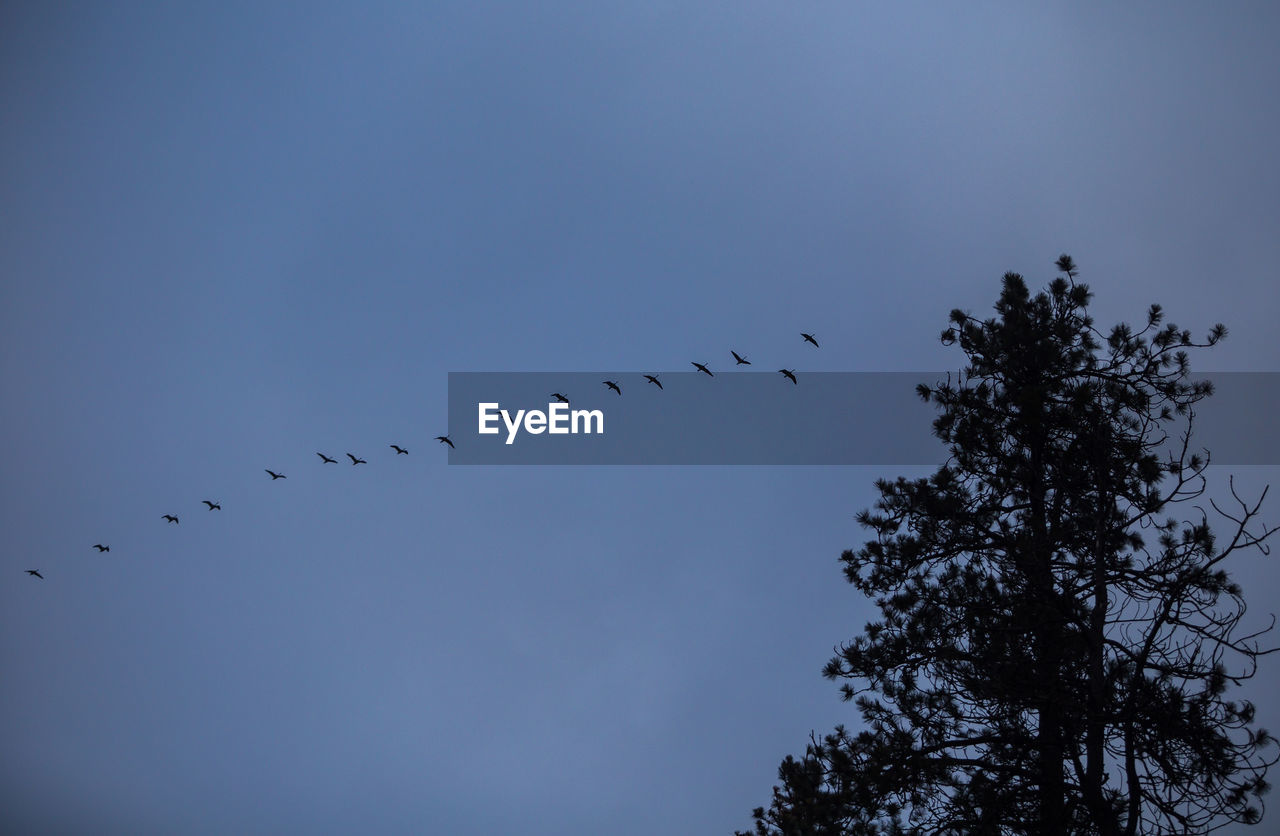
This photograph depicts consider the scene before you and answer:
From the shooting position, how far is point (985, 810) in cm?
888

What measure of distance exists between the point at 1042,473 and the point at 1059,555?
984 mm

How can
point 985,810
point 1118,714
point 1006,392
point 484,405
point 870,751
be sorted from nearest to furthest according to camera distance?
point 1118,714 < point 985,810 < point 870,751 < point 1006,392 < point 484,405

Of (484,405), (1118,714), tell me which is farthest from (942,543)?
(484,405)

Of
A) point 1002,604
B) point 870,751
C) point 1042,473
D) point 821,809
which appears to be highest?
point 1042,473

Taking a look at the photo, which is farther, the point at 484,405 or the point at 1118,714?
the point at 484,405

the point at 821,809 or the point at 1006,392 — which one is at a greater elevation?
the point at 1006,392

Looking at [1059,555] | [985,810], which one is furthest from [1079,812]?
[1059,555]

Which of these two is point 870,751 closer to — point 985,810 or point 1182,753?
point 985,810

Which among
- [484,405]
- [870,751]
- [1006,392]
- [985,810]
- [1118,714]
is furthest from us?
[484,405]

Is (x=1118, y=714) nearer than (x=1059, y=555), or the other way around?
(x=1118, y=714)

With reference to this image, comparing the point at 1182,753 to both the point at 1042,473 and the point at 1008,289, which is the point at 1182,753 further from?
the point at 1008,289

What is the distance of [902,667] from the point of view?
32.9ft

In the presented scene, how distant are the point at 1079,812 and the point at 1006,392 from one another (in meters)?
4.74

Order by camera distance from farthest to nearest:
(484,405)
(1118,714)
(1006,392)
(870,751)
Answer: (484,405) < (1006,392) < (870,751) < (1118,714)
